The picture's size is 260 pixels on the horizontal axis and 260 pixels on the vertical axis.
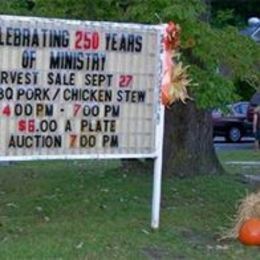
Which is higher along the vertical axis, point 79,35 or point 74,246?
point 79,35

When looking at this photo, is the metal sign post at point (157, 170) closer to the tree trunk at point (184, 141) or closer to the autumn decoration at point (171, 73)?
the autumn decoration at point (171, 73)

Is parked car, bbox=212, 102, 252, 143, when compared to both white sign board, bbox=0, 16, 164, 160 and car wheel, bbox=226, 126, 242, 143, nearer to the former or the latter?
car wheel, bbox=226, 126, 242, 143

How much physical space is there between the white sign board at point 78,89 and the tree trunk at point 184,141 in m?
3.66

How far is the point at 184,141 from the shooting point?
14.0m

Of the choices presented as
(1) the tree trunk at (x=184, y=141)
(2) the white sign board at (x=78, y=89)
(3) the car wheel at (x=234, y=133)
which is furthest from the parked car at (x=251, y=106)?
(2) the white sign board at (x=78, y=89)

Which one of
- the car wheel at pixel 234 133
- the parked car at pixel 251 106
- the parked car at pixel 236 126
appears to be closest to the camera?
the parked car at pixel 251 106

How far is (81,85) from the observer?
9.92 m

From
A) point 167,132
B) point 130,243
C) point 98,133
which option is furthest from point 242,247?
point 167,132

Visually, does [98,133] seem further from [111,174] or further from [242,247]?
[111,174]

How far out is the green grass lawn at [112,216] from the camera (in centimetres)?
934

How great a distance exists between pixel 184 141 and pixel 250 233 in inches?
173

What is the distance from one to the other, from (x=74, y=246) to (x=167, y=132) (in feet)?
16.2

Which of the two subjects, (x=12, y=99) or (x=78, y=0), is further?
(x=78, y=0)

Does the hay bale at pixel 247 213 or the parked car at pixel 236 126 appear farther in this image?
the parked car at pixel 236 126
